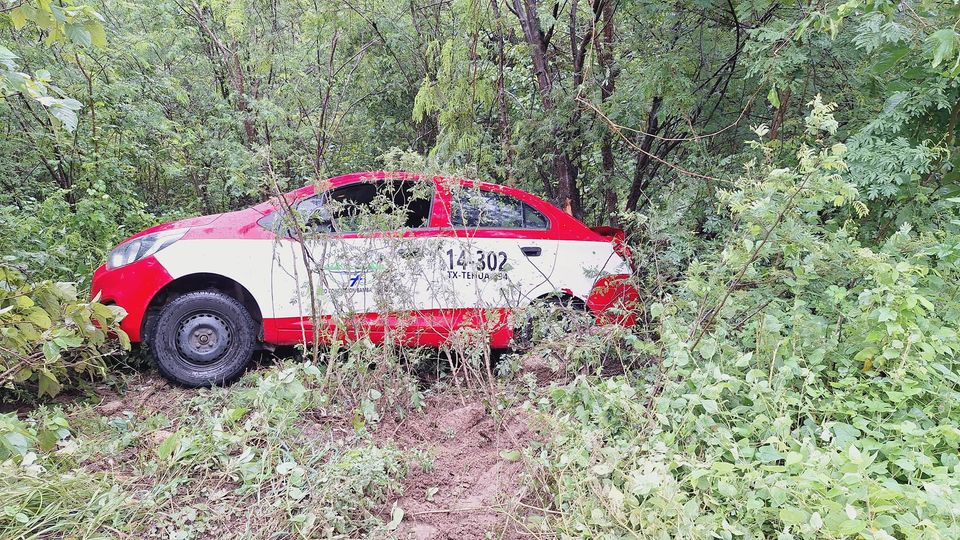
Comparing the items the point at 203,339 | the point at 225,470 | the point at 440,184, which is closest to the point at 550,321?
the point at 440,184

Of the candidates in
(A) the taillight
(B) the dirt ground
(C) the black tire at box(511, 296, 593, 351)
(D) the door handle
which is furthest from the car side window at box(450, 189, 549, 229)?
(B) the dirt ground

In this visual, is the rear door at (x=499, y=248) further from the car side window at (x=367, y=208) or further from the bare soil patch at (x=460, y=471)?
the bare soil patch at (x=460, y=471)

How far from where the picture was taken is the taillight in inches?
186

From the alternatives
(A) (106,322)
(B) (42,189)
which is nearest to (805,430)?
(A) (106,322)

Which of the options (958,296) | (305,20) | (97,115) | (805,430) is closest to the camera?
(805,430)

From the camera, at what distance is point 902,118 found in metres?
3.86

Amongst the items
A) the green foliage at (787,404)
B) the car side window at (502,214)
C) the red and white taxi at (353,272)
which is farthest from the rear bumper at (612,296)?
the green foliage at (787,404)

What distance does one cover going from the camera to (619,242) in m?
5.10

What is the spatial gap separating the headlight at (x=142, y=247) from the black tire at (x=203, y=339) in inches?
17.0

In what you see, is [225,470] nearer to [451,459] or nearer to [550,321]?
[451,459]

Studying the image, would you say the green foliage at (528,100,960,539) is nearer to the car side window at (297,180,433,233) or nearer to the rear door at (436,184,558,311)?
the rear door at (436,184,558,311)

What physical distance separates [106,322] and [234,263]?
95 centimetres

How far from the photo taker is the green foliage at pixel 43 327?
3.33 metres

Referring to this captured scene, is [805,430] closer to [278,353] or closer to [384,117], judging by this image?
[278,353]
